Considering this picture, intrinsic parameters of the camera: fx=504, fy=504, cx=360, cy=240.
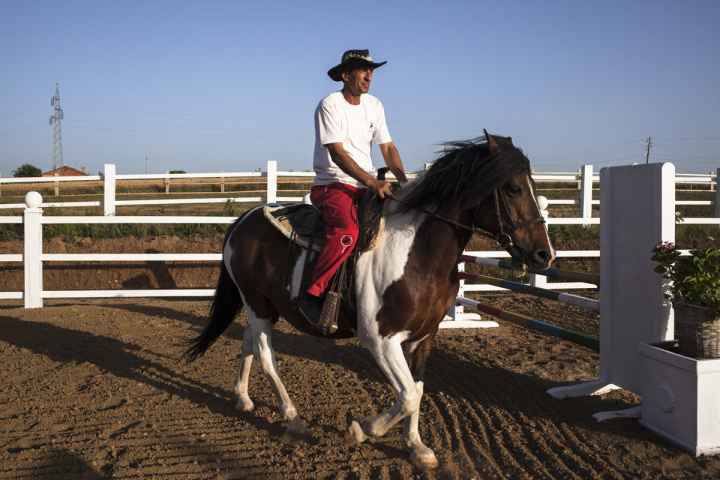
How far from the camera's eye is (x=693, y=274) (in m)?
3.36

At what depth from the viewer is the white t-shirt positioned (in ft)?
11.6

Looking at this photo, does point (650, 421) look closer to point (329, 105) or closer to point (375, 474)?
point (375, 474)

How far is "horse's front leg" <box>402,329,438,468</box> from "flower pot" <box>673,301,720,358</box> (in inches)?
66.6

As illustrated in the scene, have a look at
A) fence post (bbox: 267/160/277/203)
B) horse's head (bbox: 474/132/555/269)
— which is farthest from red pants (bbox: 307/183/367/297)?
fence post (bbox: 267/160/277/203)

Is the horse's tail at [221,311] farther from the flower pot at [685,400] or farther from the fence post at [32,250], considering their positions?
the fence post at [32,250]

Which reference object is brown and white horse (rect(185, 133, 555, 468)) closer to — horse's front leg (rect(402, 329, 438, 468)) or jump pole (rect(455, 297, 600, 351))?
horse's front leg (rect(402, 329, 438, 468))

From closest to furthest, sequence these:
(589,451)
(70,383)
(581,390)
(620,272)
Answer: (589,451) < (620,272) < (581,390) < (70,383)

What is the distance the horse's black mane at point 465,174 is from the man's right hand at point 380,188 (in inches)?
5.1

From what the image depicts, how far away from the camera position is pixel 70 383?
16.0 ft

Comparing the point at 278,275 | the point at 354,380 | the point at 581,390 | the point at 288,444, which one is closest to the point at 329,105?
the point at 278,275

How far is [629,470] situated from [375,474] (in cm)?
156

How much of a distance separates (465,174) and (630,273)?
1.85 metres

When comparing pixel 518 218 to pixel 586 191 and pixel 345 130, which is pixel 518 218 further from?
pixel 586 191

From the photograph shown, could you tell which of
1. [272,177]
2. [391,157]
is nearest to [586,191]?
[272,177]
